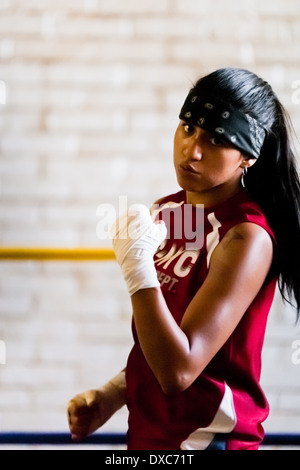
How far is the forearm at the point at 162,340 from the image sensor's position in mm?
784

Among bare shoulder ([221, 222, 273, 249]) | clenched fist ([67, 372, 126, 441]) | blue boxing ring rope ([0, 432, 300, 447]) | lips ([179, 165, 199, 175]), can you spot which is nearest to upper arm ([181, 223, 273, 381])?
bare shoulder ([221, 222, 273, 249])

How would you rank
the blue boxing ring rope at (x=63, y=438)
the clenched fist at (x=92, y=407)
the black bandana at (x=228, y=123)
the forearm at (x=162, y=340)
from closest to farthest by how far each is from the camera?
the forearm at (x=162, y=340), the black bandana at (x=228, y=123), the clenched fist at (x=92, y=407), the blue boxing ring rope at (x=63, y=438)

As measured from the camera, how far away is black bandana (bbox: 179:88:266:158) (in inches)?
35.1

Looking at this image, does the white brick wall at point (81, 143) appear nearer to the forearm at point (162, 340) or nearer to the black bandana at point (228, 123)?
the black bandana at point (228, 123)

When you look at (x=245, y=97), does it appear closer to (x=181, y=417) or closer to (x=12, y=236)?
(x=181, y=417)

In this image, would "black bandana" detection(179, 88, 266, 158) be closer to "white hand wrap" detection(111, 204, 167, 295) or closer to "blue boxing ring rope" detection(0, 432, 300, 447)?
"white hand wrap" detection(111, 204, 167, 295)

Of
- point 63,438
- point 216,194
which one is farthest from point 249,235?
point 63,438

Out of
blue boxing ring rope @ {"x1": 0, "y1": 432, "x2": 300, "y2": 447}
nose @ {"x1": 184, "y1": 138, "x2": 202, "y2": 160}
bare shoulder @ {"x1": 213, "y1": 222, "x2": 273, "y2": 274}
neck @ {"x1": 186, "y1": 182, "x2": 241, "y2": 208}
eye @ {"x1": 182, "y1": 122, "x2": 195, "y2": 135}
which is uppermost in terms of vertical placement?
eye @ {"x1": 182, "y1": 122, "x2": 195, "y2": 135}

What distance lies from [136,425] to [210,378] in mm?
158

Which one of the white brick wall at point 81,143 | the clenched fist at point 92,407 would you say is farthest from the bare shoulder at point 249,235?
the white brick wall at point 81,143

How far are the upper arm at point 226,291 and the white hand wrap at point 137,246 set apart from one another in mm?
72

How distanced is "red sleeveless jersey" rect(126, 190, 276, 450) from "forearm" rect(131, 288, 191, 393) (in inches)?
3.0

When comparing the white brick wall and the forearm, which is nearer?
the forearm

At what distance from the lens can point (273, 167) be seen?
3.09 feet
